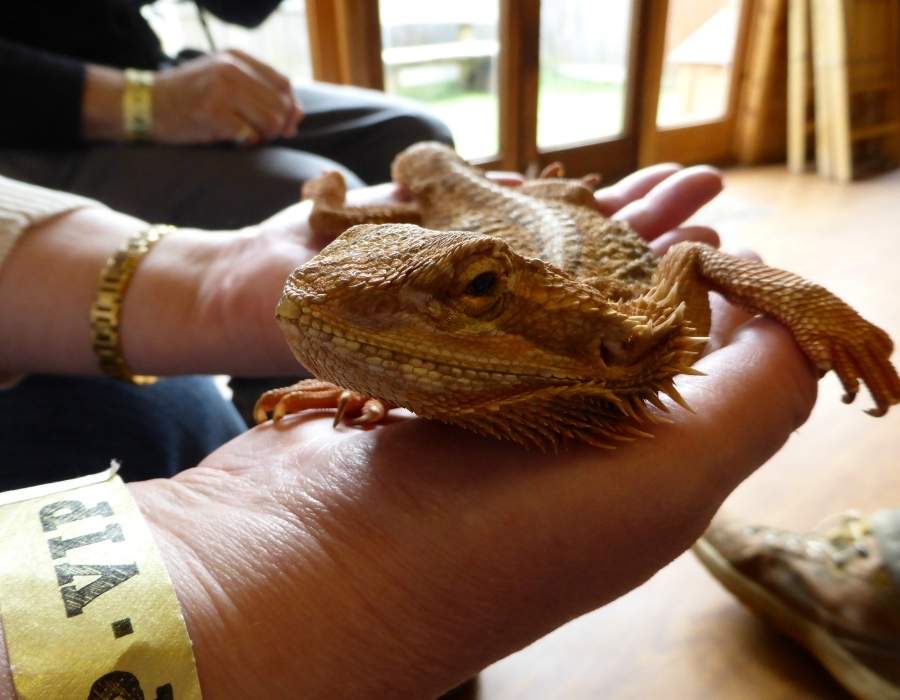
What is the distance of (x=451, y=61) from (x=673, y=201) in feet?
10.7

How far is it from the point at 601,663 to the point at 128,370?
1293 millimetres

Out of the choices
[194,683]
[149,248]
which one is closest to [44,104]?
[149,248]

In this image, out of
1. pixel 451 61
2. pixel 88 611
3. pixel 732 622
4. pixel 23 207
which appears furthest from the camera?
pixel 451 61

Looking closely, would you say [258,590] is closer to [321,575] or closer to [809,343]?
[321,575]

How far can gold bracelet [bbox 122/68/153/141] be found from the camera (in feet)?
7.18

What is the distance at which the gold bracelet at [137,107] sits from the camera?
2.19m

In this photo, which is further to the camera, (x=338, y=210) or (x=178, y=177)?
(x=178, y=177)

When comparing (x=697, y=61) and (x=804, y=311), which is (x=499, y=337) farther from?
(x=697, y=61)

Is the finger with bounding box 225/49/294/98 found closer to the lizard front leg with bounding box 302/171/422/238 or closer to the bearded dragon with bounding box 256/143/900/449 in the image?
the lizard front leg with bounding box 302/171/422/238

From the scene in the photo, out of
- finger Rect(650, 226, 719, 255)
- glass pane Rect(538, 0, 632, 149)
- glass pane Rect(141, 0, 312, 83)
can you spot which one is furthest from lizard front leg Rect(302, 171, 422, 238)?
glass pane Rect(538, 0, 632, 149)

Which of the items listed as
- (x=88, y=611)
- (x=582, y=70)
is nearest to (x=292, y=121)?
(x=88, y=611)

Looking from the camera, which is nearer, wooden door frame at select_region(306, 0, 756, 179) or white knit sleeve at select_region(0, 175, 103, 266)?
white knit sleeve at select_region(0, 175, 103, 266)

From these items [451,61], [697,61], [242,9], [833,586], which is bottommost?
[833,586]

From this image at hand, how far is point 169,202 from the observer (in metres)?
2.16
